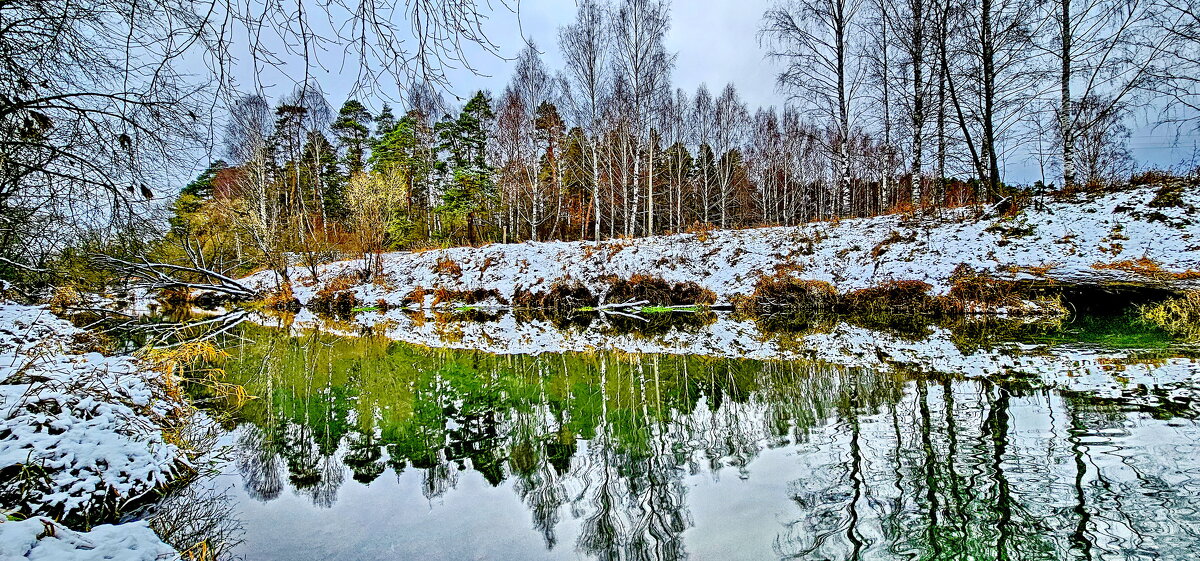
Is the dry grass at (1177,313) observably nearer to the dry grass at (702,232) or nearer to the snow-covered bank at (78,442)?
the dry grass at (702,232)

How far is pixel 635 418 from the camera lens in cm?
435

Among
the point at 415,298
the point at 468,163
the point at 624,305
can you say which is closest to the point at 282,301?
the point at 415,298

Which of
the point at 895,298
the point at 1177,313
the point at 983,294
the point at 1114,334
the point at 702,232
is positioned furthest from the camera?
the point at 702,232

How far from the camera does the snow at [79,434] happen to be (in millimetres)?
2590

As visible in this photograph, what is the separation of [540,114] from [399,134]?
282 inches

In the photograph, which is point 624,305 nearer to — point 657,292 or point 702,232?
point 657,292

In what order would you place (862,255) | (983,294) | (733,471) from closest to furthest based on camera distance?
(733,471)
(983,294)
(862,255)

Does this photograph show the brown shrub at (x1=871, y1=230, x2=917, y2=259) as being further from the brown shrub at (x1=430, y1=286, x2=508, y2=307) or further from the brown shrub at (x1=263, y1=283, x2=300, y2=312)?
the brown shrub at (x1=263, y1=283, x2=300, y2=312)

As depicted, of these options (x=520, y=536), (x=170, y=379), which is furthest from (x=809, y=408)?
(x=170, y=379)

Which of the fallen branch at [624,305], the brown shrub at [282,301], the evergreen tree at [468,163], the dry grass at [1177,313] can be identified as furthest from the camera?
the evergreen tree at [468,163]

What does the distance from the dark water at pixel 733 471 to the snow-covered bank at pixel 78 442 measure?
0.44 m

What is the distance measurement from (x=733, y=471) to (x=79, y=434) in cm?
376

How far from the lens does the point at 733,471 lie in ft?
10.3

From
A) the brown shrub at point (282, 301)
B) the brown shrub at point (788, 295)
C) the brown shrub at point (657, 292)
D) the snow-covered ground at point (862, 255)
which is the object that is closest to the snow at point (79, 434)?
the brown shrub at point (788, 295)
